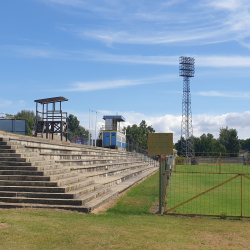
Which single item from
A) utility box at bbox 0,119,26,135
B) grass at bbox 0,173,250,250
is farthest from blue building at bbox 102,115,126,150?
grass at bbox 0,173,250,250

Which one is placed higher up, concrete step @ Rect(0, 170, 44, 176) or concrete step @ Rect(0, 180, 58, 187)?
concrete step @ Rect(0, 170, 44, 176)

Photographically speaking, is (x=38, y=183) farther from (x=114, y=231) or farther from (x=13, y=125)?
(x=13, y=125)

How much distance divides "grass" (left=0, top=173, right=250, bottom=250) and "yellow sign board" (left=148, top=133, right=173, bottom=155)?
1886mm

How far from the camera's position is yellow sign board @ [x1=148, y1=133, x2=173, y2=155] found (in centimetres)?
895

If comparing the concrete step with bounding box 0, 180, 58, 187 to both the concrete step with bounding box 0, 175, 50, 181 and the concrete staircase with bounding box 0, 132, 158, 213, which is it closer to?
the concrete staircase with bounding box 0, 132, 158, 213

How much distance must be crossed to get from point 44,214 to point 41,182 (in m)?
1.98

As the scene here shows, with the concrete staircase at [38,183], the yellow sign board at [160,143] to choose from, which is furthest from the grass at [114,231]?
the yellow sign board at [160,143]

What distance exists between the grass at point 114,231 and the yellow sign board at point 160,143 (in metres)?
1.89

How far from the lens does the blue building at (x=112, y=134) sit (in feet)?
139

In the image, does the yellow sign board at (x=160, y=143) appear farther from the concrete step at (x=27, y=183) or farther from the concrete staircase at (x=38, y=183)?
the concrete step at (x=27, y=183)

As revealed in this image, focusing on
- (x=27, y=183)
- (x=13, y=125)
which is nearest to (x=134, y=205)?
(x=27, y=183)

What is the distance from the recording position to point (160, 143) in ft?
29.6

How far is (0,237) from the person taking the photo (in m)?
5.47

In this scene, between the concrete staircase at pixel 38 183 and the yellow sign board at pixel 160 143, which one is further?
the yellow sign board at pixel 160 143
